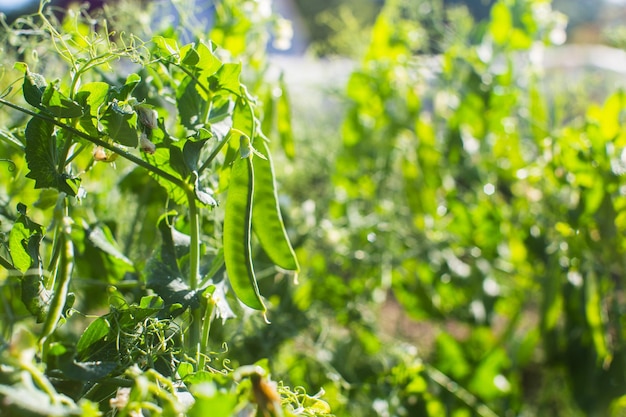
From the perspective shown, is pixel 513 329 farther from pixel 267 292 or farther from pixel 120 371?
pixel 120 371

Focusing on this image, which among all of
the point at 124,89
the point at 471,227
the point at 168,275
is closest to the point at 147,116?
the point at 124,89

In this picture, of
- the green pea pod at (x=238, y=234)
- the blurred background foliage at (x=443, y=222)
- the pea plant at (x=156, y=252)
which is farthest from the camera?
the blurred background foliage at (x=443, y=222)

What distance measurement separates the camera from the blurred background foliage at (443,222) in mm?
876

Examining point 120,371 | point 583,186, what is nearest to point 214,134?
point 120,371

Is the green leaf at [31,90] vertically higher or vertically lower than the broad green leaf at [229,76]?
higher

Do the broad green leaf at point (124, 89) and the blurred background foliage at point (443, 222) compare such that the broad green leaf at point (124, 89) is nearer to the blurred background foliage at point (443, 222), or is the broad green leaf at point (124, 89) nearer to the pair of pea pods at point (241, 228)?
the pair of pea pods at point (241, 228)

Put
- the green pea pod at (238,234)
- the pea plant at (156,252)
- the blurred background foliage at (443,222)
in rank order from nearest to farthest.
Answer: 1. the pea plant at (156,252)
2. the green pea pod at (238,234)
3. the blurred background foliage at (443,222)

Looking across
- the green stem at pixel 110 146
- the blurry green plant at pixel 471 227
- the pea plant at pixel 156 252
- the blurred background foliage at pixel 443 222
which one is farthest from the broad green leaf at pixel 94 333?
the blurry green plant at pixel 471 227

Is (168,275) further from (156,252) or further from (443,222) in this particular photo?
(443,222)

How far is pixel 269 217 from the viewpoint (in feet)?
1.82

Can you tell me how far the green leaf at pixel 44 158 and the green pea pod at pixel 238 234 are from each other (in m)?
0.11

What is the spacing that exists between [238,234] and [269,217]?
76 millimetres

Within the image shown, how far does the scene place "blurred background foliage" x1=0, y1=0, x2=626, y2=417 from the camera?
0.88m

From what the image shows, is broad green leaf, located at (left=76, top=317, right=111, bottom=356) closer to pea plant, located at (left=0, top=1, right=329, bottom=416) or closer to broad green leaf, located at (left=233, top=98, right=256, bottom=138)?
pea plant, located at (left=0, top=1, right=329, bottom=416)
